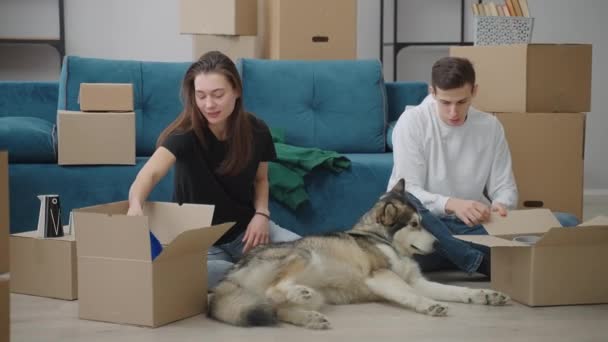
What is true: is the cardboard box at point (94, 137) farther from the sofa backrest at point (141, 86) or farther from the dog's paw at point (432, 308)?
the dog's paw at point (432, 308)

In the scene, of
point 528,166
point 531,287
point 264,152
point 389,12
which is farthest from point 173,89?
point 389,12

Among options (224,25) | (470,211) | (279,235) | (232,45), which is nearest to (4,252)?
(279,235)

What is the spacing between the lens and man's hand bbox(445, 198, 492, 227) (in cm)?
295

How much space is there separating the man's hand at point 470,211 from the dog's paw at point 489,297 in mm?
260

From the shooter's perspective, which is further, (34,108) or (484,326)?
(34,108)

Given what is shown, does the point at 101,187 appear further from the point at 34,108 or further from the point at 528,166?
the point at 528,166

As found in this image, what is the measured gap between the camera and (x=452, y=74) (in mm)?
3041

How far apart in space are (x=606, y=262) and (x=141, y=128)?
2.19 metres

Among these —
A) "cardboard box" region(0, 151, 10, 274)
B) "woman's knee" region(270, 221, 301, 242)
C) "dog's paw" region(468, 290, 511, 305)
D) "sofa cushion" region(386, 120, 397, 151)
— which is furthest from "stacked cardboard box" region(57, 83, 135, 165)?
"cardboard box" region(0, 151, 10, 274)

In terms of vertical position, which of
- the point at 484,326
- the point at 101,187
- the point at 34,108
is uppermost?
the point at 34,108

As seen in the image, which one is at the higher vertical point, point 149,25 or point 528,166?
point 149,25

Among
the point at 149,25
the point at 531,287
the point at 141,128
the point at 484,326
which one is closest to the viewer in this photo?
the point at 484,326

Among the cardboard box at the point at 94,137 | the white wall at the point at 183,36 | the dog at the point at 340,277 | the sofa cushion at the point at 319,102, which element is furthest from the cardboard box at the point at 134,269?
the white wall at the point at 183,36

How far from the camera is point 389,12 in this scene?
20.4 feet
